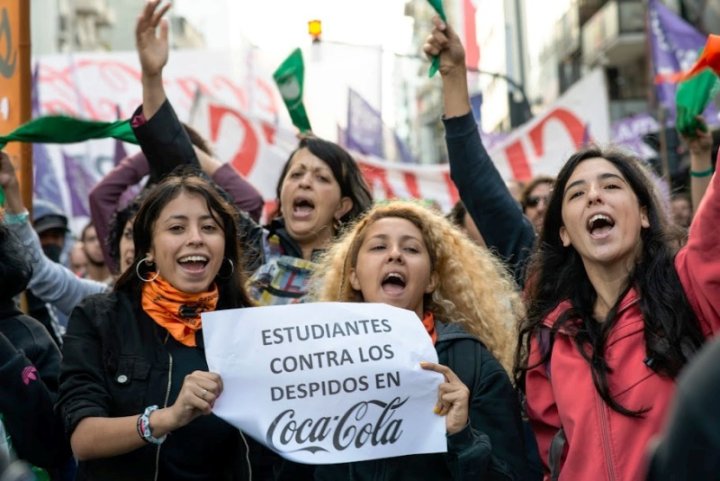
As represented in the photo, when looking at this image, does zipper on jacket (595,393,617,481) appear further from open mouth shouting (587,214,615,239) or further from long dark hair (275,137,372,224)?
long dark hair (275,137,372,224)

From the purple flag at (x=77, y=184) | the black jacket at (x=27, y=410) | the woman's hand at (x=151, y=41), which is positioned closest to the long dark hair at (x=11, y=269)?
the black jacket at (x=27, y=410)

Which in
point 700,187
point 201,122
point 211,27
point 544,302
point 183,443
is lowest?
point 183,443

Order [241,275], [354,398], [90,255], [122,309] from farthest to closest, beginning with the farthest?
[90,255] → [241,275] → [122,309] → [354,398]

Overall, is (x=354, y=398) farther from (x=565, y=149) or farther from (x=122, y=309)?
(x=565, y=149)

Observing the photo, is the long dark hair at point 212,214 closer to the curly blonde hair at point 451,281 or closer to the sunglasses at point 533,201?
the curly blonde hair at point 451,281

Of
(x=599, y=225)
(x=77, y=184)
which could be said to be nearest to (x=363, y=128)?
(x=77, y=184)

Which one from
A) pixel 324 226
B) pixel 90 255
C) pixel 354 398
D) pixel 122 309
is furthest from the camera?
pixel 90 255

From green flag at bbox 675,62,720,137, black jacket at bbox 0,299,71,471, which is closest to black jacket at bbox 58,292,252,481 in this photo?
black jacket at bbox 0,299,71,471

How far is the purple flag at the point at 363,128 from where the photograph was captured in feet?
33.8

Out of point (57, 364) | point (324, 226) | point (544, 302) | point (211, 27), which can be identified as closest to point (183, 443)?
point (57, 364)

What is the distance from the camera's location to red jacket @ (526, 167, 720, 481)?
9.86 feet

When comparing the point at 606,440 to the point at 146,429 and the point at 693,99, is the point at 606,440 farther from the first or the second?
the point at 693,99

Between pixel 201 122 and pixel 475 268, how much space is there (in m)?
5.30

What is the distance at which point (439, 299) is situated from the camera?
378 centimetres
